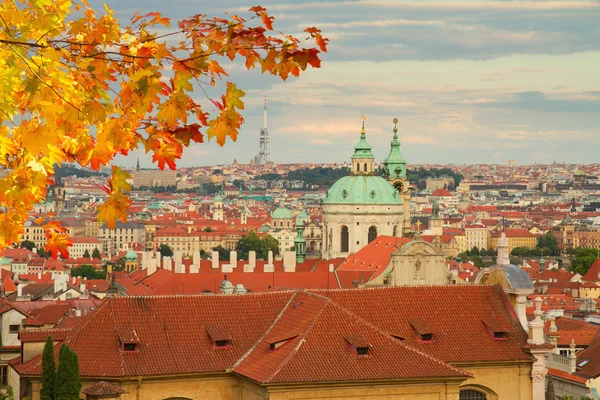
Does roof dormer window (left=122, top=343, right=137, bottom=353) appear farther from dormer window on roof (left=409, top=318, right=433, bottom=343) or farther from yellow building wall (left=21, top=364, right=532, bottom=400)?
dormer window on roof (left=409, top=318, right=433, bottom=343)

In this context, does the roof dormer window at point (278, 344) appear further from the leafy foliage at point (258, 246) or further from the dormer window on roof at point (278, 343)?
the leafy foliage at point (258, 246)

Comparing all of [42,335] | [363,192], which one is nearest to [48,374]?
[42,335]

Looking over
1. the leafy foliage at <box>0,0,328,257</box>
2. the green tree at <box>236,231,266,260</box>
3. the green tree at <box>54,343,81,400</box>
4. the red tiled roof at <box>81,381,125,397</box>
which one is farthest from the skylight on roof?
the green tree at <box>236,231,266,260</box>

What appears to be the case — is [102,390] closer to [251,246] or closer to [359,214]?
[359,214]

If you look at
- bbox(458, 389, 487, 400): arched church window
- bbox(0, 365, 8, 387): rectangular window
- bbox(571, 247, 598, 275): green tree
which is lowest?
bbox(571, 247, 598, 275): green tree

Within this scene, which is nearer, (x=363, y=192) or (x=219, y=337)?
(x=219, y=337)

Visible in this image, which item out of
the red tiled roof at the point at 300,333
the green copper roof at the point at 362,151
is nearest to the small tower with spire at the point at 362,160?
the green copper roof at the point at 362,151

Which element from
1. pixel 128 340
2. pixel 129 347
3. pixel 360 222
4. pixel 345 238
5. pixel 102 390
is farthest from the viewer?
pixel 345 238

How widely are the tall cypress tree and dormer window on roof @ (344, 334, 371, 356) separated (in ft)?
20.2

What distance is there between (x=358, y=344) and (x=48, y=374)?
6440 millimetres

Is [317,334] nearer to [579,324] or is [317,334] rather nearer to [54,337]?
[54,337]

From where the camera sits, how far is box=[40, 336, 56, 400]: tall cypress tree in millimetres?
25625

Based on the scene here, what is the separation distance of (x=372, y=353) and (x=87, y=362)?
19.7 ft

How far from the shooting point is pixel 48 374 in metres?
25.9
